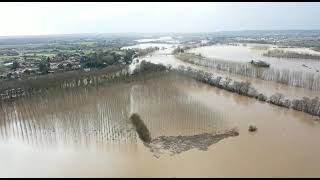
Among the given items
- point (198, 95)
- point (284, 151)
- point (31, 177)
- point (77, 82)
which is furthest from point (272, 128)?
point (77, 82)

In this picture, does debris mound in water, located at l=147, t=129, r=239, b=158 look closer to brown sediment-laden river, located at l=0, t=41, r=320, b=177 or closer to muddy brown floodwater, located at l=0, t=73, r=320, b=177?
brown sediment-laden river, located at l=0, t=41, r=320, b=177

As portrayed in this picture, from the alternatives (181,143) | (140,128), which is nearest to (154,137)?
(140,128)

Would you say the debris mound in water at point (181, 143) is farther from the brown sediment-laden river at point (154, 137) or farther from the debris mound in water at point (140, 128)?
the debris mound in water at point (140, 128)

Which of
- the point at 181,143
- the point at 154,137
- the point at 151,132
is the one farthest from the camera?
the point at 151,132

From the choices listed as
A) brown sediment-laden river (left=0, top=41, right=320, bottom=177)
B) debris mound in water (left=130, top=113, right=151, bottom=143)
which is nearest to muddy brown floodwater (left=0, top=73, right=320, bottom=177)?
brown sediment-laden river (left=0, top=41, right=320, bottom=177)

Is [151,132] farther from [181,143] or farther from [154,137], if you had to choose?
[181,143]

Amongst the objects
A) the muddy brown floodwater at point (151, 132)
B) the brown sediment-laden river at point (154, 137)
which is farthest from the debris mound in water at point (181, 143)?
the muddy brown floodwater at point (151, 132)
